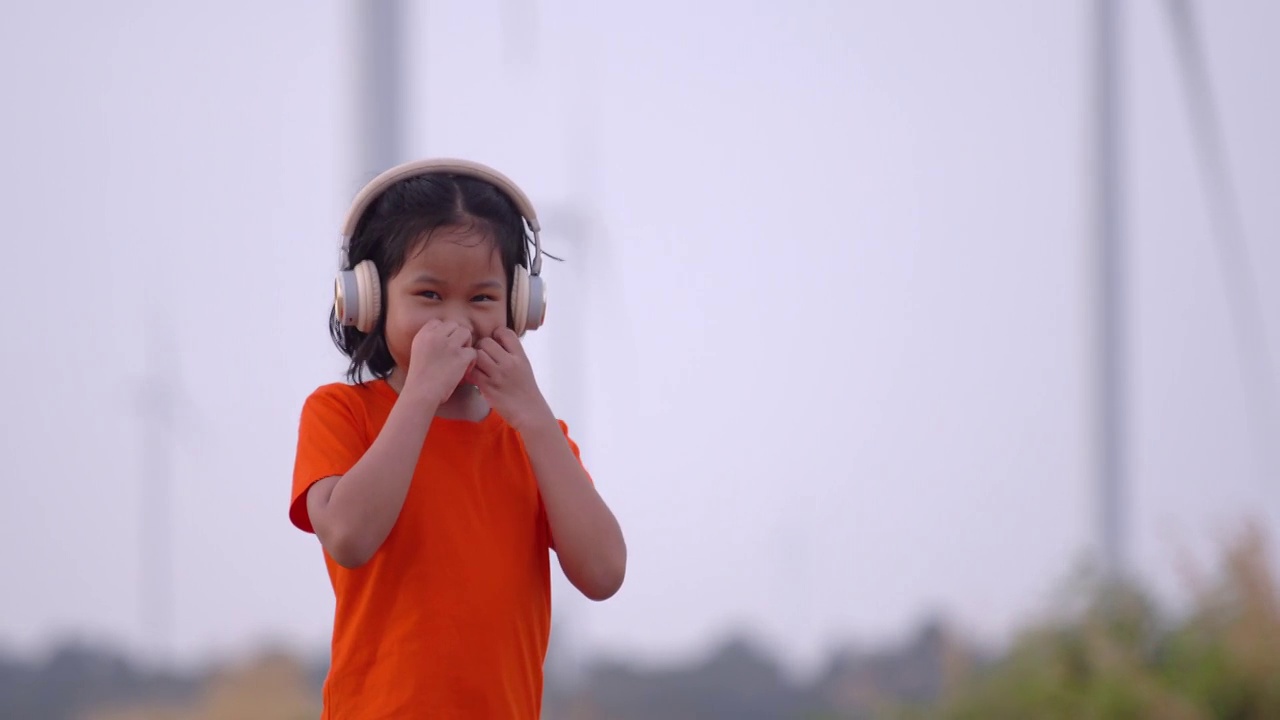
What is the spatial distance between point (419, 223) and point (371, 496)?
42 cm

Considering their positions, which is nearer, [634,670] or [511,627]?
[511,627]

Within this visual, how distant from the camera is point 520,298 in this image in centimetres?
195

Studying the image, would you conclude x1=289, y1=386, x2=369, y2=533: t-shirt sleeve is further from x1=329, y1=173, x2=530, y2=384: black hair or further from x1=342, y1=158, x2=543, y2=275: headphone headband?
x1=342, y1=158, x2=543, y2=275: headphone headband

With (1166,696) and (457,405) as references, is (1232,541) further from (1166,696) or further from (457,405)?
(457,405)

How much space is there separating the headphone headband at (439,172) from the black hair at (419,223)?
10 millimetres

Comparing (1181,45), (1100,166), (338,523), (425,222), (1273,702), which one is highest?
(1181,45)

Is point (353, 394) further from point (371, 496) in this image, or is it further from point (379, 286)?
point (371, 496)

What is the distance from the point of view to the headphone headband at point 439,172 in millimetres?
1948

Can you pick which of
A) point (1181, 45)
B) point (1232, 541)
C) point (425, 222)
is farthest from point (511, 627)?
point (1181, 45)

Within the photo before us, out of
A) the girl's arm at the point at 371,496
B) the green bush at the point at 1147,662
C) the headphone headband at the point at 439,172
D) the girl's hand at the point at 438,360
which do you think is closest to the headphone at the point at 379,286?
the headphone headband at the point at 439,172

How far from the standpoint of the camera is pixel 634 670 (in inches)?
324

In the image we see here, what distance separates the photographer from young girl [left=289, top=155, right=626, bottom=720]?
5.78ft

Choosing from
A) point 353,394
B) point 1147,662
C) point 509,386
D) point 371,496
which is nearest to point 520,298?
point 509,386

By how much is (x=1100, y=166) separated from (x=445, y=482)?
742 centimetres
